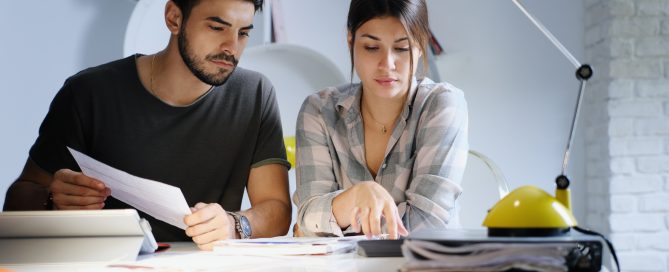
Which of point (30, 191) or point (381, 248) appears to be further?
point (30, 191)

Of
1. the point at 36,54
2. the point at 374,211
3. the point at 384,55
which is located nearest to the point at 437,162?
the point at 384,55

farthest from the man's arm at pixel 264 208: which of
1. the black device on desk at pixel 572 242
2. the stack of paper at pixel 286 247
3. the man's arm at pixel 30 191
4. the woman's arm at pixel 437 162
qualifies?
the black device on desk at pixel 572 242

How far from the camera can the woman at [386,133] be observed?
5.46ft

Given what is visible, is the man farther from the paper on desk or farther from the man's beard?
the paper on desk

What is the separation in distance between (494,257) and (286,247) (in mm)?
529

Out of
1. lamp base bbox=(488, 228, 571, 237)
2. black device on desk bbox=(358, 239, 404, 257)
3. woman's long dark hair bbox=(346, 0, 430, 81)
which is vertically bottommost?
black device on desk bbox=(358, 239, 404, 257)

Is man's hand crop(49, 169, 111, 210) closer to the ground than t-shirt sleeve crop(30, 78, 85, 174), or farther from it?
closer to the ground

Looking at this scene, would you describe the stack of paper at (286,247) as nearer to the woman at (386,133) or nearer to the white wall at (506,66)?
the woman at (386,133)

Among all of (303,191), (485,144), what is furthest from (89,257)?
(485,144)

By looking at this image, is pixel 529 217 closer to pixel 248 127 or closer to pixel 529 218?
pixel 529 218

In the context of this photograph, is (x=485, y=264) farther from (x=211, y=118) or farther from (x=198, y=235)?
(x=211, y=118)

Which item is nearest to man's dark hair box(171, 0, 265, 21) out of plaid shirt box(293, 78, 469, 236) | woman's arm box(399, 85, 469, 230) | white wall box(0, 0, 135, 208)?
plaid shirt box(293, 78, 469, 236)

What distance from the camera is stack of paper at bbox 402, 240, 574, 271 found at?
83cm

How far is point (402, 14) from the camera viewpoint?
68.7 inches
